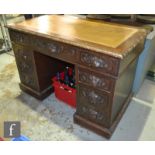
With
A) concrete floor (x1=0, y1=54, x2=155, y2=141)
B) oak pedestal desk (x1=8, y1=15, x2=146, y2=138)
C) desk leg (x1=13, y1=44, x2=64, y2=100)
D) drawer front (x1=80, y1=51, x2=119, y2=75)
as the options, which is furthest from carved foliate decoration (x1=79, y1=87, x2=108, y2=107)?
desk leg (x1=13, y1=44, x2=64, y2=100)

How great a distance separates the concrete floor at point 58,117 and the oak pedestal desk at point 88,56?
9cm

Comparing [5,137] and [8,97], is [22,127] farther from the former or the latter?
[8,97]

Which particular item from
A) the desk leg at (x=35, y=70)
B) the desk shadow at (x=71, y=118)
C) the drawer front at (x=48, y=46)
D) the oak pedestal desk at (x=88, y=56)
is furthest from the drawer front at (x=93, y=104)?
the desk leg at (x=35, y=70)

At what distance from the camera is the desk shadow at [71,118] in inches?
58.1

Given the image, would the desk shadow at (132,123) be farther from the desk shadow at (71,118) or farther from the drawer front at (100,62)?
the drawer front at (100,62)

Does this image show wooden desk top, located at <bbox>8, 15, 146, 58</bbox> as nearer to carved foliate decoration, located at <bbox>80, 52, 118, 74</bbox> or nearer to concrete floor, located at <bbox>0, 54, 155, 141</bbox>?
carved foliate decoration, located at <bbox>80, 52, 118, 74</bbox>

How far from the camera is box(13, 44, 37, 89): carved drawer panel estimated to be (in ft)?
5.38

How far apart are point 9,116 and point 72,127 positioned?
0.61 metres

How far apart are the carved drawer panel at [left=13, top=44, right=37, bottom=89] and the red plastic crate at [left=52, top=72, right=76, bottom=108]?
224 millimetres

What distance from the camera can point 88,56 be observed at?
3.82 feet

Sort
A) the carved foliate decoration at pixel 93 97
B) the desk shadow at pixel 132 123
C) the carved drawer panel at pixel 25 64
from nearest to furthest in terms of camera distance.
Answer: the carved foliate decoration at pixel 93 97, the desk shadow at pixel 132 123, the carved drawer panel at pixel 25 64

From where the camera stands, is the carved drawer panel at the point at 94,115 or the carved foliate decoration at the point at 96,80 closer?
the carved foliate decoration at the point at 96,80

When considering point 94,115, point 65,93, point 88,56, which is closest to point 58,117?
point 65,93

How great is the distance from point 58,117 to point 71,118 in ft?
0.41
